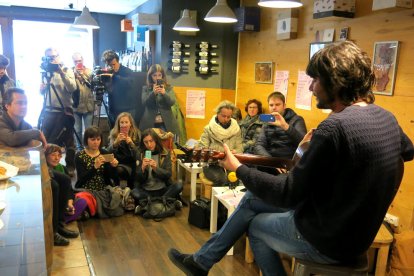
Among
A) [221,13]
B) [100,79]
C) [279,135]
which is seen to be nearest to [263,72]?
[221,13]

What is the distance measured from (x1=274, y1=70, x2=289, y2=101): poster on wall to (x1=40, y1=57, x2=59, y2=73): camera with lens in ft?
7.51

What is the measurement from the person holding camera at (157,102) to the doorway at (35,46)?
101 inches

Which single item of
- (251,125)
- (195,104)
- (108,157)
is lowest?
(108,157)

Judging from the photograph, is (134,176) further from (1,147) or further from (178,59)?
(178,59)

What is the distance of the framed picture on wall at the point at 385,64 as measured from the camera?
8.11ft

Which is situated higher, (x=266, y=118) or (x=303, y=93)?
(x=303, y=93)

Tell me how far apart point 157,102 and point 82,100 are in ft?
3.79

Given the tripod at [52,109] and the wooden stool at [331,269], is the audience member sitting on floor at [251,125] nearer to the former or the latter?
the tripod at [52,109]

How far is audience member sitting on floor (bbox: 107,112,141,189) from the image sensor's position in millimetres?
3479

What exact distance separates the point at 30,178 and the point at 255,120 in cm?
251

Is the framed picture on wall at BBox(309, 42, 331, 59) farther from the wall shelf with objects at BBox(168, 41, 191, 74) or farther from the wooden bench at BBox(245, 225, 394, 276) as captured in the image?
the wall shelf with objects at BBox(168, 41, 191, 74)

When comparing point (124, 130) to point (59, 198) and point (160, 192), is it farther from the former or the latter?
point (59, 198)

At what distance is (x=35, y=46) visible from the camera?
629 cm

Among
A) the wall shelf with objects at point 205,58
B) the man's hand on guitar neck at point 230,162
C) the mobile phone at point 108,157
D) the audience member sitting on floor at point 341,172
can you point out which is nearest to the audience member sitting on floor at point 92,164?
the mobile phone at point 108,157
